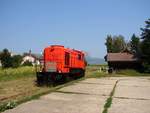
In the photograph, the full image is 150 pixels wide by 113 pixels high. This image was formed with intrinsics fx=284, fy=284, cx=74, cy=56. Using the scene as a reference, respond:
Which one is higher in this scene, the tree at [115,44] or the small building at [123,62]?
Answer: the tree at [115,44]

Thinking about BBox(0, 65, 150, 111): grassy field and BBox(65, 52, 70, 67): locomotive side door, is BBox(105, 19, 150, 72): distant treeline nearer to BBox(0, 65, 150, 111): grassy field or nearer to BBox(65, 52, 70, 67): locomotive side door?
BBox(0, 65, 150, 111): grassy field

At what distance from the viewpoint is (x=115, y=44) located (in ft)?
355

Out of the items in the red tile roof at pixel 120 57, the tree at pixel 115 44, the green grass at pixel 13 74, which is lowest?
the green grass at pixel 13 74

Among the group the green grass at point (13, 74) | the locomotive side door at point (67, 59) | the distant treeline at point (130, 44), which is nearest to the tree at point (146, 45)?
the distant treeline at point (130, 44)

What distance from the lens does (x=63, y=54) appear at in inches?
1013

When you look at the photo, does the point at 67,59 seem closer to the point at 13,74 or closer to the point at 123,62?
the point at 13,74

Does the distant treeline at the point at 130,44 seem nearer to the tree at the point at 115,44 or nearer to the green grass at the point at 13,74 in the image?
the tree at the point at 115,44

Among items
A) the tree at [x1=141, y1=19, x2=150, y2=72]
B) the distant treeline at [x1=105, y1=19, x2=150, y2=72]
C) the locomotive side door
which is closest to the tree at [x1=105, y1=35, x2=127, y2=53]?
the distant treeline at [x1=105, y1=19, x2=150, y2=72]

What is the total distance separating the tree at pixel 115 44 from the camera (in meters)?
105

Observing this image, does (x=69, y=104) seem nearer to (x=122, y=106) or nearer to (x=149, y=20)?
(x=122, y=106)

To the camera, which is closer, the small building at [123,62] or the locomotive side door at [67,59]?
the locomotive side door at [67,59]

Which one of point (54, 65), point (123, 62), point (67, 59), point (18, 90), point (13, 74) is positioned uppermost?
point (123, 62)

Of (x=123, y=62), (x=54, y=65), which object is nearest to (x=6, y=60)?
(x=123, y=62)

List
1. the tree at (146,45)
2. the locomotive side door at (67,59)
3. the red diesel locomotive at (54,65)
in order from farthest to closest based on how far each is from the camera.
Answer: the tree at (146,45) → the locomotive side door at (67,59) → the red diesel locomotive at (54,65)
